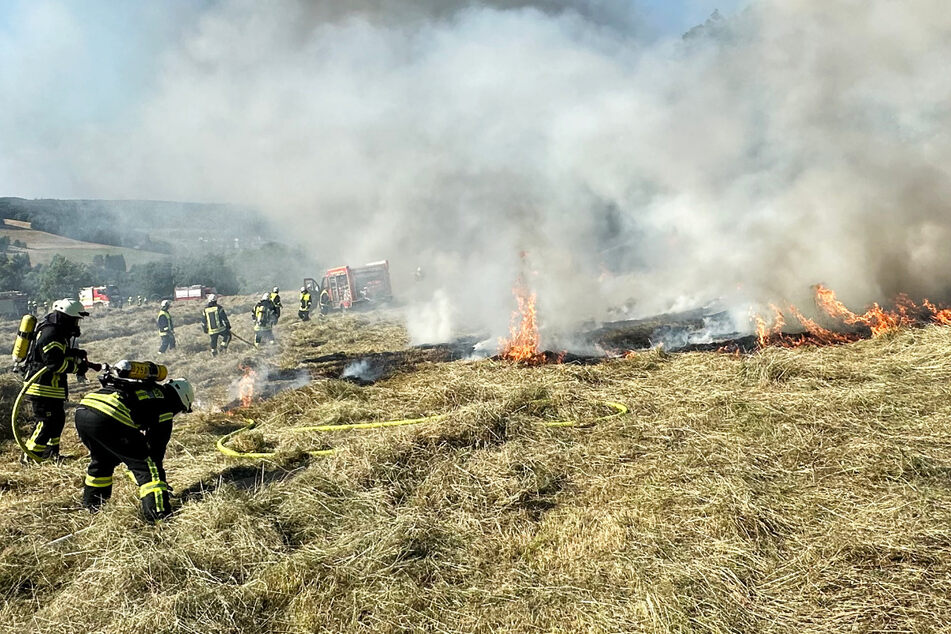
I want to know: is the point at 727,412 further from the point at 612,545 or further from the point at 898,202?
the point at 898,202

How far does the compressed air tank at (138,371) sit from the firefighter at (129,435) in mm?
82

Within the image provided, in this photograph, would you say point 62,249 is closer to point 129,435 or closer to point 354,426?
point 354,426

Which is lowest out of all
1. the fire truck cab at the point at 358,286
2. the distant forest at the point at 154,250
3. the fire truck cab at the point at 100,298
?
the fire truck cab at the point at 358,286

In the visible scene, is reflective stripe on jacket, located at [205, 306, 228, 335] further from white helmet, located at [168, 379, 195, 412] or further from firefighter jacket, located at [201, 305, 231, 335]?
white helmet, located at [168, 379, 195, 412]

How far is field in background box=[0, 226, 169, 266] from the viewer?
55000 millimetres

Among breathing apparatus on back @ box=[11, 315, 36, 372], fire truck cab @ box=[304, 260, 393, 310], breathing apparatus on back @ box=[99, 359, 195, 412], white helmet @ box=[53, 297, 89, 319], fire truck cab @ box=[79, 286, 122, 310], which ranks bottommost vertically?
breathing apparatus on back @ box=[99, 359, 195, 412]

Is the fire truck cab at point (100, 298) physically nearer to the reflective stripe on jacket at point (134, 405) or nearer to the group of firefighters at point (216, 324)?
the group of firefighters at point (216, 324)

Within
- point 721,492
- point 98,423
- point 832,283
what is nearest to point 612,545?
point 721,492

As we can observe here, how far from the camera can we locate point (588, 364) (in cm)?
1012

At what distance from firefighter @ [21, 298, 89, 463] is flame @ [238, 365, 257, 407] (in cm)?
285

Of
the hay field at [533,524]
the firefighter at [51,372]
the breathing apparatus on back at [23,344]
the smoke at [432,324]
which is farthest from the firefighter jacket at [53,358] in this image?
the smoke at [432,324]

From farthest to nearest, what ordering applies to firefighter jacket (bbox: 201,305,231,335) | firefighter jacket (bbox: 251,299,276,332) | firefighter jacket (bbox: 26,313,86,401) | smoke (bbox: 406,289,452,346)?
smoke (bbox: 406,289,452,346), firefighter jacket (bbox: 251,299,276,332), firefighter jacket (bbox: 201,305,231,335), firefighter jacket (bbox: 26,313,86,401)

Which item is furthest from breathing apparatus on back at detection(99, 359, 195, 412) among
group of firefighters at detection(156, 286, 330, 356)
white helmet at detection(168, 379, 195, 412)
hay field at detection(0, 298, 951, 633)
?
group of firefighters at detection(156, 286, 330, 356)

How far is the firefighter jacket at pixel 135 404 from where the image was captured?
453cm
